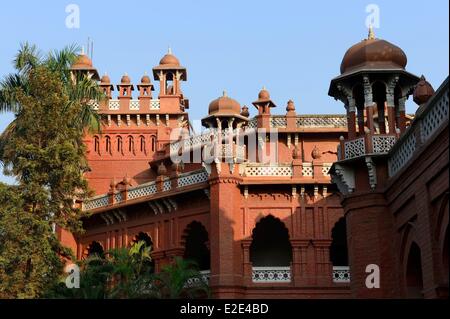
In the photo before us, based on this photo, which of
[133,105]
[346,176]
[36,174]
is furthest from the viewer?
[133,105]

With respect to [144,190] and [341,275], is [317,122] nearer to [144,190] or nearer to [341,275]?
[144,190]

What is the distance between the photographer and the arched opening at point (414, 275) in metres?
16.6

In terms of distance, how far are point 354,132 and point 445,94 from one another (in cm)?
549

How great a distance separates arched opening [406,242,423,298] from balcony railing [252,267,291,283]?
10.7 metres

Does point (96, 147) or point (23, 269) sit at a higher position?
point (96, 147)

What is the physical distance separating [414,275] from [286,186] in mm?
11322

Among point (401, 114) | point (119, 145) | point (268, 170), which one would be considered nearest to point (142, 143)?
point (119, 145)

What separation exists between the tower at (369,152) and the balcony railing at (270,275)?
8922 millimetres

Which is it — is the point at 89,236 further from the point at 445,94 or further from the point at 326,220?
the point at 445,94

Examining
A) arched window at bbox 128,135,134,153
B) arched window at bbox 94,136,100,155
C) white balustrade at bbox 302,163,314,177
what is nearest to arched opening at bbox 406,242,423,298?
white balustrade at bbox 302,163,314,177

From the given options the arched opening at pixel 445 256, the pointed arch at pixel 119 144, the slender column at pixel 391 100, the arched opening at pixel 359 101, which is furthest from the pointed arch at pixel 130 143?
the arched opening at pixel 445 256

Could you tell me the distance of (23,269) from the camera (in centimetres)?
2527

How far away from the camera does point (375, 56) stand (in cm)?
1889

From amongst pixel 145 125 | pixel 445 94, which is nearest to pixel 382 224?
pixel 445 94
